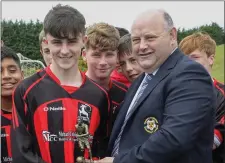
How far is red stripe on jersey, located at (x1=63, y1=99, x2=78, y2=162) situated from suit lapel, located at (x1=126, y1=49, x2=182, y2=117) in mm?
477

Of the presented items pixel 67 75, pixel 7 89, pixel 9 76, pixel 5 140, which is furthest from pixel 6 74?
pixel 67 75

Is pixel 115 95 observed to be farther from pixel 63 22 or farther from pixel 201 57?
pixel 201 57

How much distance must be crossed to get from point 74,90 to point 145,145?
0.81m

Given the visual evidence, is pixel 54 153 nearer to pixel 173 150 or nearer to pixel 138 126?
pixel 138 126

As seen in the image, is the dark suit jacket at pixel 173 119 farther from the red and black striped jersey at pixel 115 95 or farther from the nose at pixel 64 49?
the nose at pixel 64 49

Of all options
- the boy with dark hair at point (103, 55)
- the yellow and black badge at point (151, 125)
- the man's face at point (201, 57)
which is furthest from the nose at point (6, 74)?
the man's face at point (201, 57)

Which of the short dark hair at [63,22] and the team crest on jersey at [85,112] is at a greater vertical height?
the short dark hair at [63,22]

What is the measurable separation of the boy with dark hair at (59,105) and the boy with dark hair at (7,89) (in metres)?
0.51

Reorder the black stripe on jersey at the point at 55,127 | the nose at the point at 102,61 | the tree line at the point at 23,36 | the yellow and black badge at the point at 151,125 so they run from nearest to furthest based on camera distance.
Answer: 1. the yellow and black badge at the point at 151,125
2. the black stripe on jersey at the point at 55,127
3. the nose at the point at 102,61
4. the tree line at the point at 23,36

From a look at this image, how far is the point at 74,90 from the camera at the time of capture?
2961mm

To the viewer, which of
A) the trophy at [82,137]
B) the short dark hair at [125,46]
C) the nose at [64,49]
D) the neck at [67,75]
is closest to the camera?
the trophy at [82,137]

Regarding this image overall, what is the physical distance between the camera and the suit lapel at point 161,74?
8.59 ft

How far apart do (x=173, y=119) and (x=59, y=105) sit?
89cm

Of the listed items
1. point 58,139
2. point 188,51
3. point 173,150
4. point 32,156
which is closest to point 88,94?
point 58,139
